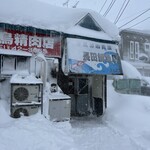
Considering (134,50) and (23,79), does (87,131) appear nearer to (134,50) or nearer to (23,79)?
(23,79)

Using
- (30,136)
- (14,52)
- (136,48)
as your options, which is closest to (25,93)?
(14,52)

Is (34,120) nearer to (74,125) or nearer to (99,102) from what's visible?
(74,125)

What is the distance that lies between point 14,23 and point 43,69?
2139 millimetres

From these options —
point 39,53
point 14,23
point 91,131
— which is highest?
point 14,23

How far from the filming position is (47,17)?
436 inches

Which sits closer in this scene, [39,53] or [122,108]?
[39,53]

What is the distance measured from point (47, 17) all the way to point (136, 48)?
1923 centimetres

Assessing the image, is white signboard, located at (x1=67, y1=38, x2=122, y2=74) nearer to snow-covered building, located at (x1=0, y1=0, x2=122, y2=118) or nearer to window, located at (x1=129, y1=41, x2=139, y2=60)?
snow-covered building, located at (x1=0, y1=0, x2=122, y2=118)

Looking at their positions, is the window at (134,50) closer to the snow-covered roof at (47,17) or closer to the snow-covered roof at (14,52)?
the snow-covered roof at (47,17)

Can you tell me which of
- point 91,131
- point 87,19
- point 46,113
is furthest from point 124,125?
point 87,19

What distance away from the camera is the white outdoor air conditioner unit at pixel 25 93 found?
28.5 ft

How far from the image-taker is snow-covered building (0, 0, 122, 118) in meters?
9.98

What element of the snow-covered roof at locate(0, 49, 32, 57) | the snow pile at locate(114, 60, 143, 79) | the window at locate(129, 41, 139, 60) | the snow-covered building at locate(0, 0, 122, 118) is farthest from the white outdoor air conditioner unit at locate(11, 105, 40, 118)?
the window at locate(129, 41, 139, 60)

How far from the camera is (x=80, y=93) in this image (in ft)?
42.3
